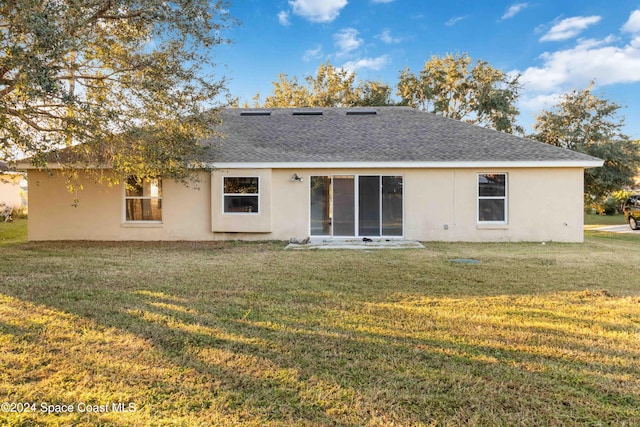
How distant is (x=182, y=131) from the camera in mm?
9156

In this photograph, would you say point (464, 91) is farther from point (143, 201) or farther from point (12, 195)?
point (12, 195)

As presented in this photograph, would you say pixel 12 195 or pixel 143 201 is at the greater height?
pixel 12 195

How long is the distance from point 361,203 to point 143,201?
7.31 meters

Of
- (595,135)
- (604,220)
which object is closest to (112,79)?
(595,135)

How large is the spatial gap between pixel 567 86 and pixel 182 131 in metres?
22.4

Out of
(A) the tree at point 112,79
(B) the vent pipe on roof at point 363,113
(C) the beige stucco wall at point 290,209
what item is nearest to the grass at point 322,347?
(A) the tree at point 112,79

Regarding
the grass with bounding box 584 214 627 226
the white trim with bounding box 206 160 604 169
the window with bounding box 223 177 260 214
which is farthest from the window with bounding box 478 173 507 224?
the grass with bounding box 584 214 627 226

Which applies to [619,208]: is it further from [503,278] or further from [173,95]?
[173,95]

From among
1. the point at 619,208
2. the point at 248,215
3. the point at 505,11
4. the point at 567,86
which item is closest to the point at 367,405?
the point at 248,215

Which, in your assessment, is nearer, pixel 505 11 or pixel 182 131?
pixel 182 131

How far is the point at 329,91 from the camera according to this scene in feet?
91.5

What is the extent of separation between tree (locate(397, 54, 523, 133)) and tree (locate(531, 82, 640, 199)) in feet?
9.19

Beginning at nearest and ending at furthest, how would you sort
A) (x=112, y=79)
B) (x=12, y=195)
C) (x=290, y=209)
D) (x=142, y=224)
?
(x=112, y=79)
(x=290, y=209)
(x=142, y=224)
(x=12, y=195)

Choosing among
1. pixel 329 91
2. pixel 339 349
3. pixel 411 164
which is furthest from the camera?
pixel 329 91
